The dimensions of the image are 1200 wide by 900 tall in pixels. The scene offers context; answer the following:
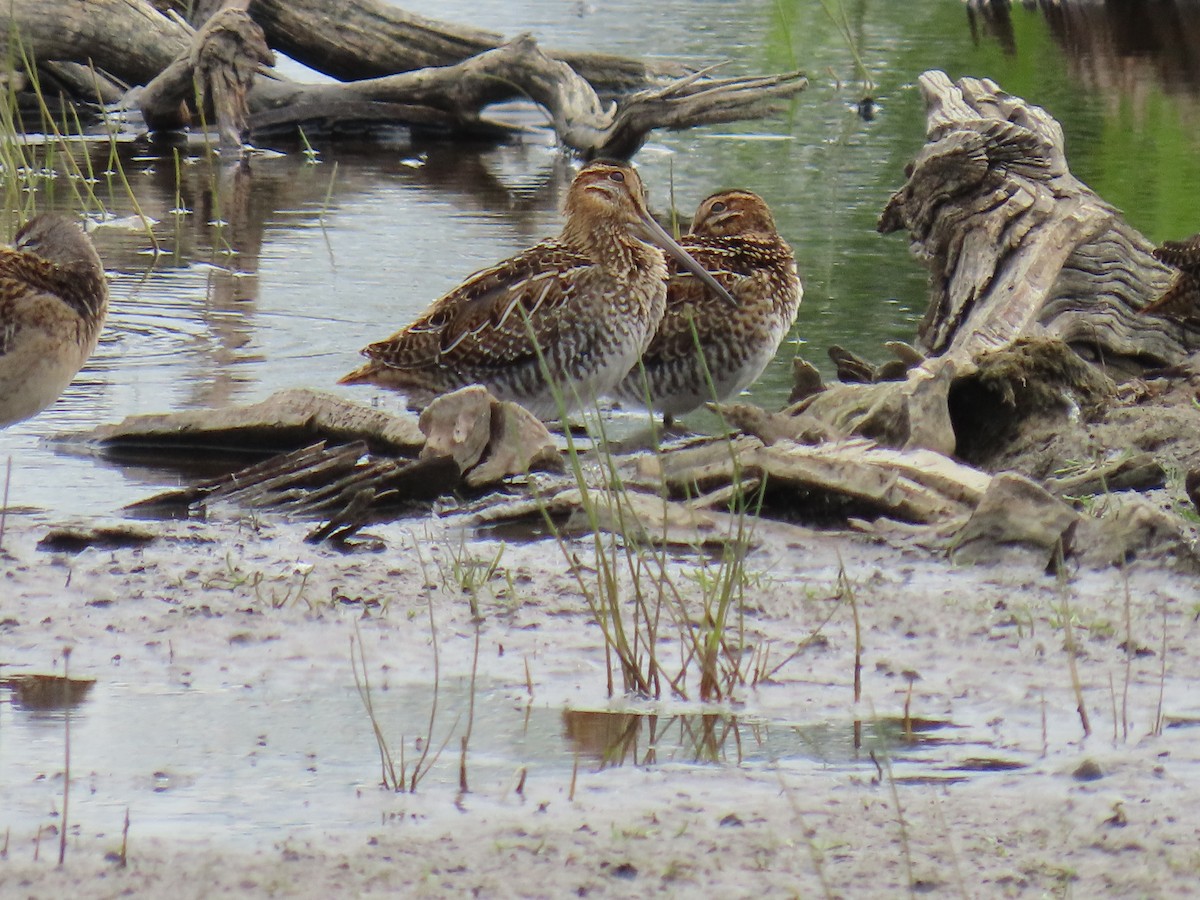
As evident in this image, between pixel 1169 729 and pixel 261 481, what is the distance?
2.89m

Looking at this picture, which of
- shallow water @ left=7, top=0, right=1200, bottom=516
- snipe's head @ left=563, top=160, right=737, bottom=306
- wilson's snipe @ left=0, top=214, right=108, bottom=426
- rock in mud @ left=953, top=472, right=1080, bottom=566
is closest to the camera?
rock in mud @ left=953, top=472, right=1080, bottom=566

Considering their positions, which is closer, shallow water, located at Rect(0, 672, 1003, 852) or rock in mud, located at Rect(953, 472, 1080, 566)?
shallow water, located at Rect(0, 672, 1003, 852)

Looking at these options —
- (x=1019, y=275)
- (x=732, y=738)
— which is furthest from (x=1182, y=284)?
(x=732, y=738)

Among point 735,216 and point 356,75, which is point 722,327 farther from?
point 356,75

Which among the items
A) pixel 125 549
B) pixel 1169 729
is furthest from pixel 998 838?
pixel 125 549

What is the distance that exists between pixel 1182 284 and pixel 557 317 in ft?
8.38

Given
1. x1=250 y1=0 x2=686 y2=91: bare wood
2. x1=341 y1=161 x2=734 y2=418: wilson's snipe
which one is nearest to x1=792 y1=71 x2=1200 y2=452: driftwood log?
x1=341 y1=161 x2=734 y2=418: wilson's snipe

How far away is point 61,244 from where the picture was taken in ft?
19.6

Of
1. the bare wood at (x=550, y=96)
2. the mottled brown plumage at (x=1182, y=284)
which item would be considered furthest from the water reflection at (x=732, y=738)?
the bare wood at (x=550, y=96)

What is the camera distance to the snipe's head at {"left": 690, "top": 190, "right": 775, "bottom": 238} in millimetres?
7309

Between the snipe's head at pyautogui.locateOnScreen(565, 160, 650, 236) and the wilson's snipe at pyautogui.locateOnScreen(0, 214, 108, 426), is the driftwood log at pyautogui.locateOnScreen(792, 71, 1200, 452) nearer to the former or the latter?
the snipe's head at pyautogui.locateOnScreen(565, 160, 650, 236)

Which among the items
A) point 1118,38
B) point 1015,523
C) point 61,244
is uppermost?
point 61,244

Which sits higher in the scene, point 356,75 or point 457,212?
point 356,75

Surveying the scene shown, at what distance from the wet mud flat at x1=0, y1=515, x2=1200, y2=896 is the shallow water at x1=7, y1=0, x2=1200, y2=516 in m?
1.30
